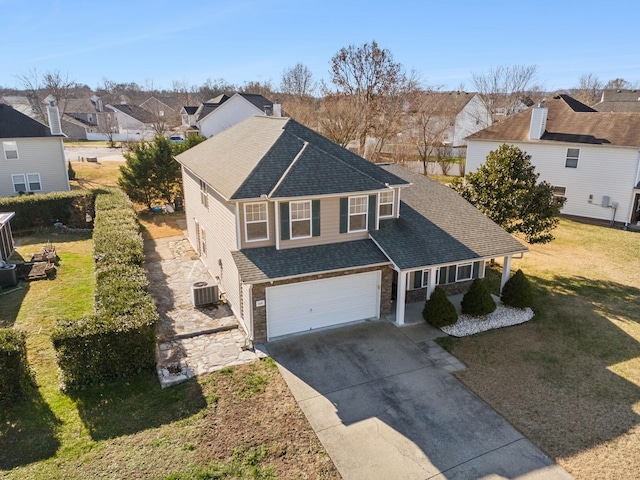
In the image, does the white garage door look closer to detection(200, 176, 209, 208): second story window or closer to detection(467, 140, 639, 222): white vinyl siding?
detection(200, 176, 209, 208): second story window

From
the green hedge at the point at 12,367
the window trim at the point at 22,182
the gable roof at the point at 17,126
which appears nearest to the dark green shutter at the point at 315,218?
the green hedge at the point at 12,367

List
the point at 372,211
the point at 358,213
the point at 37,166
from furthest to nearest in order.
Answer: the point at 37,166 → the point at 372,211 → the point at 358,213

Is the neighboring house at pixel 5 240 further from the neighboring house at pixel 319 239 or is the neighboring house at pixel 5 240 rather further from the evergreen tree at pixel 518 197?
the evergreen tree at pixel 518 197

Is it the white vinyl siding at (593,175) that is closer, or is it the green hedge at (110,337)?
the green hedge at (110,337)

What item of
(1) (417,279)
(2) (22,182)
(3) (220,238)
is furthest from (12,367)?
(2) (22,182)

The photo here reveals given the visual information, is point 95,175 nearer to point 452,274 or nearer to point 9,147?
point 9,147

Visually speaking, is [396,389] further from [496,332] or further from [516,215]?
[516,215]
